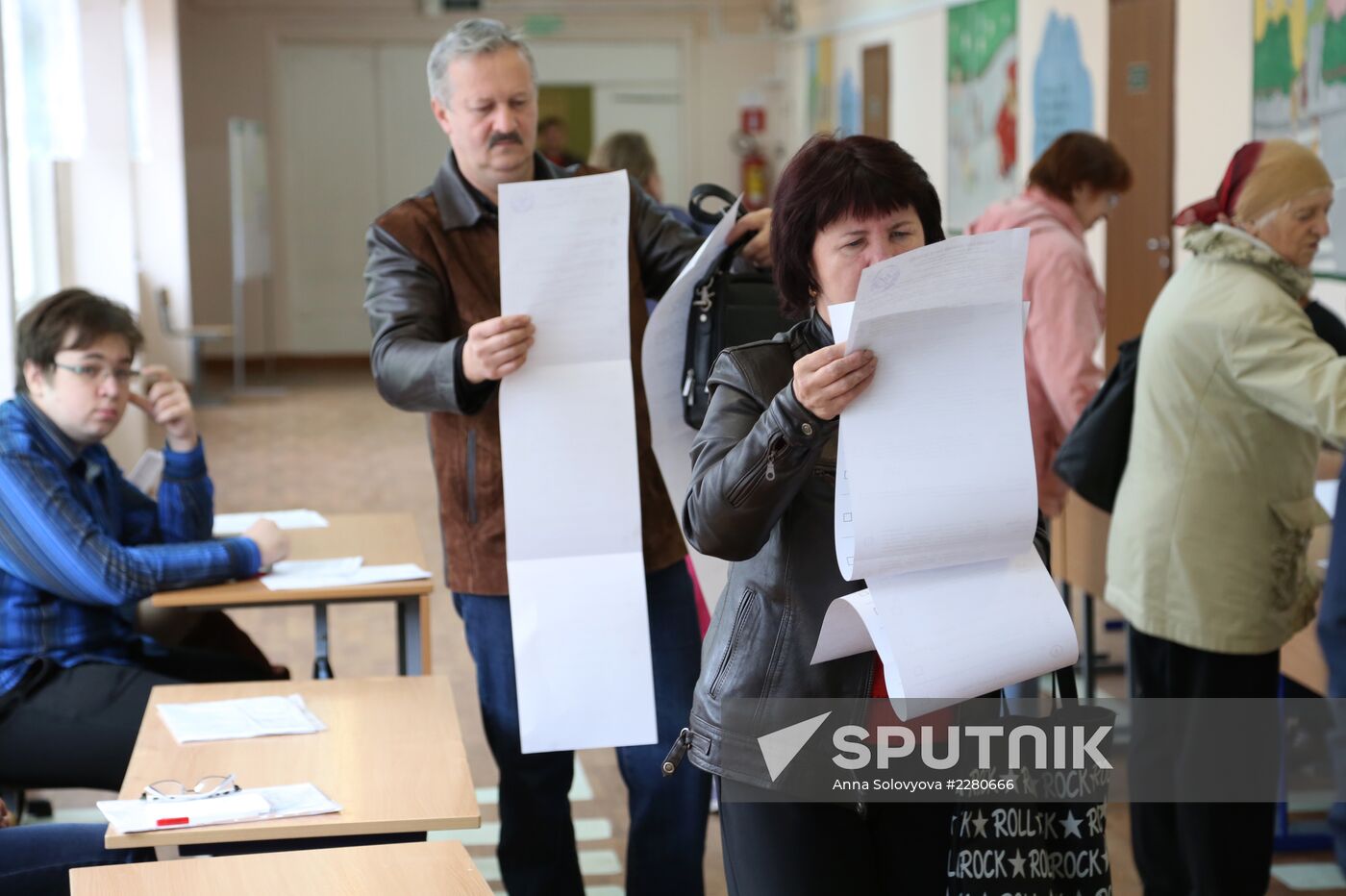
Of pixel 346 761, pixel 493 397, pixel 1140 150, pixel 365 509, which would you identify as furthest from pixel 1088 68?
pixel 346 761

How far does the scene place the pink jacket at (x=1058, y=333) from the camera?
4.10 meters

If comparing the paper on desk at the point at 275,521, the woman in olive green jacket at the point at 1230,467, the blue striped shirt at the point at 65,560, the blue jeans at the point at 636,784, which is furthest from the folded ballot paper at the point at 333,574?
the woman in olive green jacket at the point at 1230,467

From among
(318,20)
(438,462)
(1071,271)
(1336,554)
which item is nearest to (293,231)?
(318,20)

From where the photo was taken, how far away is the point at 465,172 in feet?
8.47

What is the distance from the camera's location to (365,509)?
27.4 ft

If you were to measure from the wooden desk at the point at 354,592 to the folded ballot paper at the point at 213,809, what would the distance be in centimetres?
108

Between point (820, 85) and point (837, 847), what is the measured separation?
13.6 metres

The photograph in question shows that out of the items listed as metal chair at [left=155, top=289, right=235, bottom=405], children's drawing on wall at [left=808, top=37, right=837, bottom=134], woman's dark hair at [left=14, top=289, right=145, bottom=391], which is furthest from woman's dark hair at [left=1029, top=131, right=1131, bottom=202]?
children's drawing on wall at [left=808, top=37, right=837, bottom=134]

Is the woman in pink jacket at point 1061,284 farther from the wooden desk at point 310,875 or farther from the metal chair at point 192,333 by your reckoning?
the metal chair at point 192,333

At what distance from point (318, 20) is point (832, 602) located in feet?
47.6

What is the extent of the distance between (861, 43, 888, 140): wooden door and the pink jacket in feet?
28.5

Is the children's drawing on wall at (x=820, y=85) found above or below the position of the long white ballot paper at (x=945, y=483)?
above

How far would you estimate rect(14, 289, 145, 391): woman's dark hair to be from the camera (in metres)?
3.15

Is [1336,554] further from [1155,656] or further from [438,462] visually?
[438,462]
